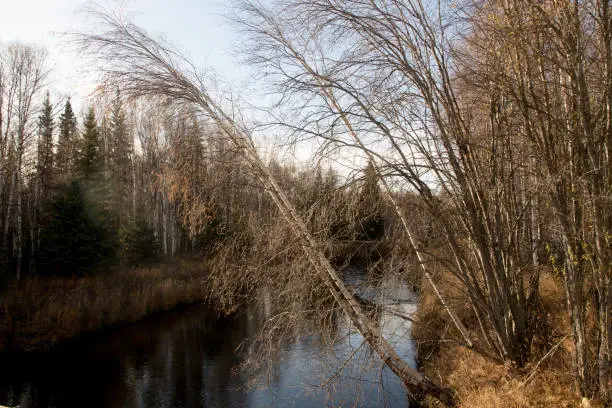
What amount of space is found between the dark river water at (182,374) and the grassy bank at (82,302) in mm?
508

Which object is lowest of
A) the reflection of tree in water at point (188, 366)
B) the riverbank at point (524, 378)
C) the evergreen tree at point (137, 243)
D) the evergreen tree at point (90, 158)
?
the reflection of tree in water at point (188, 366)

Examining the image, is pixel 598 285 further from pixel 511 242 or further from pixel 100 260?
pixel 100 260

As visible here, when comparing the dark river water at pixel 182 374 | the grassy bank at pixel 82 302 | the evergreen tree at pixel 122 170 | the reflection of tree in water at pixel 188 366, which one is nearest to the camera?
the dark river water at pixel 182 374

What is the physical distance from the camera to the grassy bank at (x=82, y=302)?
11.1 m

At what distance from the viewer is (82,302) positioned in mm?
12781

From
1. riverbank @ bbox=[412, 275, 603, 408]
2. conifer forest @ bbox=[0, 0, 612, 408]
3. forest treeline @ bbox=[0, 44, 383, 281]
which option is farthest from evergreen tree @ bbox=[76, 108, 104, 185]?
riverbank @ bbox=[412, 275, 603, 408]

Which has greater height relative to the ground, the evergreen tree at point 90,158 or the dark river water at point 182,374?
the evergreen tree at point 90,158

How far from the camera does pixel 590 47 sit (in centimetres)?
466

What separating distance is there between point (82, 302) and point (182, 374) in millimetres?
4962

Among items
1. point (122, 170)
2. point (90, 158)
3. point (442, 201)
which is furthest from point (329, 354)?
point (122, 170)

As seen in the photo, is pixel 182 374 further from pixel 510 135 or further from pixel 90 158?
pixel 90 158

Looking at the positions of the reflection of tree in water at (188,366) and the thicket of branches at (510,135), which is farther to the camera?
the reflection of tree in water at (188,366)

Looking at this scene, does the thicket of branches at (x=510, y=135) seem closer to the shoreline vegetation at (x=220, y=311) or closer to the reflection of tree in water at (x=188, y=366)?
the shoreline vegetation at (x=220, y=311)

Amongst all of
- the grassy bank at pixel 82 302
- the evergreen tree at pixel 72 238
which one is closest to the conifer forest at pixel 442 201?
the grassy bank at pixel 82 302
